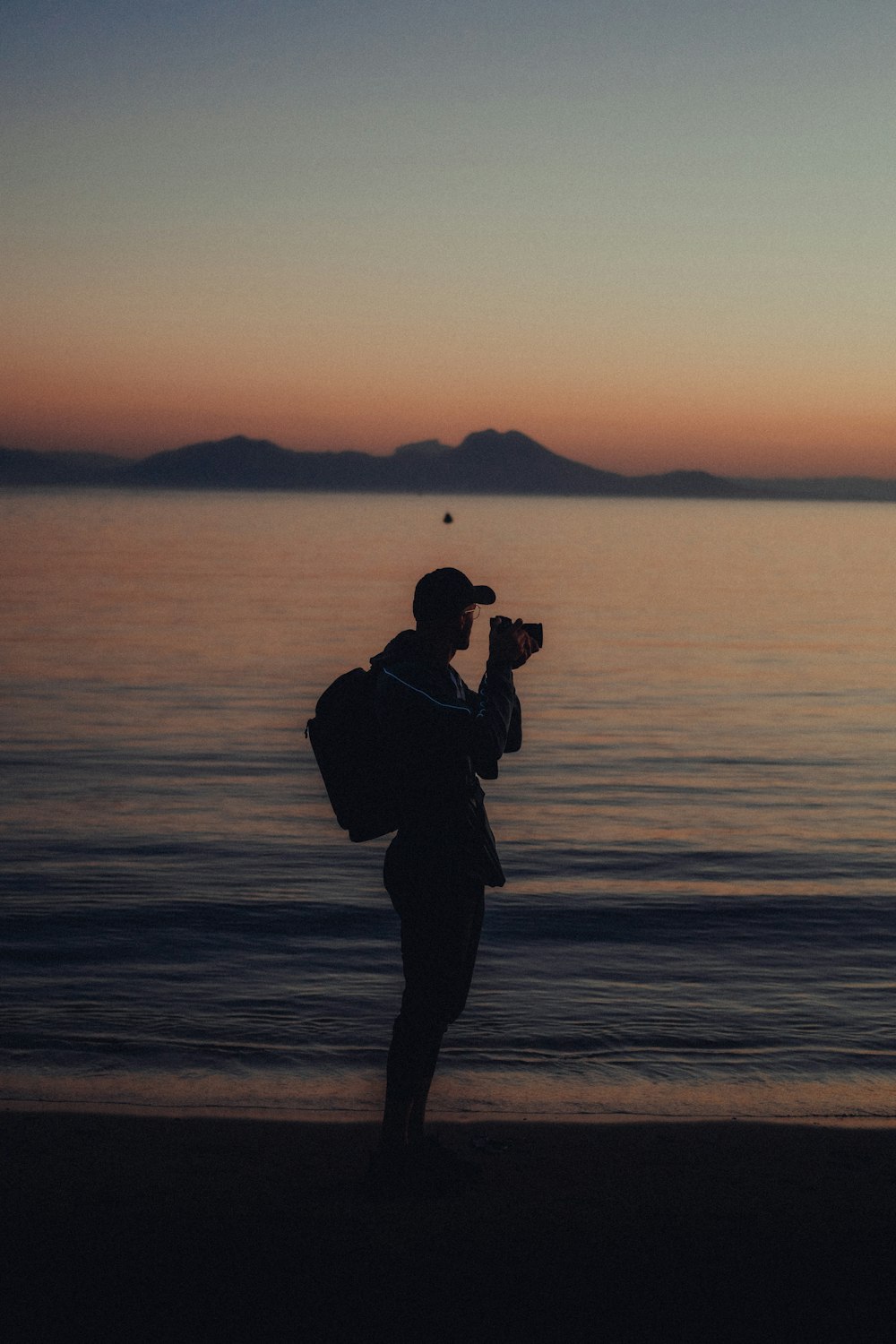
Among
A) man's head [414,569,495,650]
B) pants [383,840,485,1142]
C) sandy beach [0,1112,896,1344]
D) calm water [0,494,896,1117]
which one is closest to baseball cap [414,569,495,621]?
man's head [414,569,495,650]

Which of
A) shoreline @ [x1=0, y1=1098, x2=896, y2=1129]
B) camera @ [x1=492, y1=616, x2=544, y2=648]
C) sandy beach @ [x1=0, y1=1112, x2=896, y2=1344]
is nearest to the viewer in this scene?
sandy beach @ [x1=0, y1=1112, x2=896, y2=1344]

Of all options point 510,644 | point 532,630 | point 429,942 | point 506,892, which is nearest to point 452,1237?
point 429,942

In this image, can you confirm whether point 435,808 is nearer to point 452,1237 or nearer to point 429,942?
point 429,942

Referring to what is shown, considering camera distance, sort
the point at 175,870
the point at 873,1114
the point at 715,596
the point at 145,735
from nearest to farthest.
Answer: the point at 873,1114, the point at 175,870, the point at 145,735, the point at 715,596

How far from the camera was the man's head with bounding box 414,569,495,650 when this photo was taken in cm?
468

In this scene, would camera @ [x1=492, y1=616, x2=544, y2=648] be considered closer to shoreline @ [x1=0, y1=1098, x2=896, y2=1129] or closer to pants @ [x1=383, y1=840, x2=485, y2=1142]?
pants @ [x1=383, y1=840, x2=485, y2=1142]

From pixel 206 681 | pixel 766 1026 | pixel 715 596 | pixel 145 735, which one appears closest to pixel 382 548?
pixel 715 596

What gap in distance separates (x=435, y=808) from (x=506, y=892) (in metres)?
6.54

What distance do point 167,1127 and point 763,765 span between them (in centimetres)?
1278

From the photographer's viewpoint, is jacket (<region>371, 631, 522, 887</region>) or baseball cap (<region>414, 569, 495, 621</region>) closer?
jacket (<region>371, 631, 522, 887</region>)

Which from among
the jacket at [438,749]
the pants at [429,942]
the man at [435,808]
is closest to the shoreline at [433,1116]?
the man at [435,808]

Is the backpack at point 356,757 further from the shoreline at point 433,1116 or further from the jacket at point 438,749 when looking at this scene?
the shoreline at point 433,1116

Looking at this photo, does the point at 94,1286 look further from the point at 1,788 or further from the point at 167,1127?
the point at 1,788

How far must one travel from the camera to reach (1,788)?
14703 millimetres
